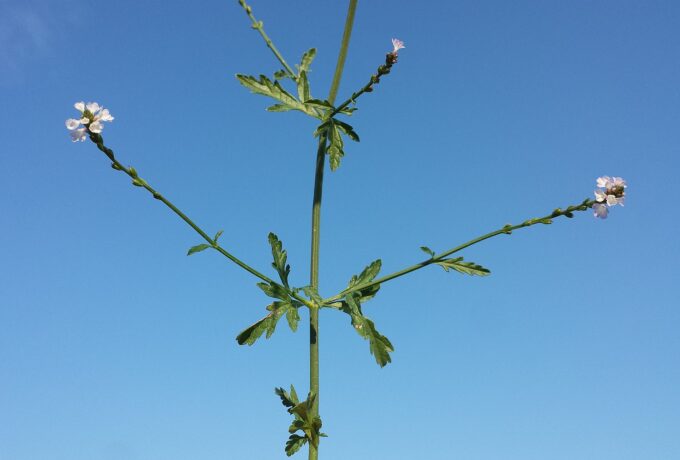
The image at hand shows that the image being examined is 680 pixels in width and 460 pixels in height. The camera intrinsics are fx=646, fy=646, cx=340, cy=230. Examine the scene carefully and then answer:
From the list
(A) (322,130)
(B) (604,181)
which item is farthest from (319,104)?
(B) (604,181)

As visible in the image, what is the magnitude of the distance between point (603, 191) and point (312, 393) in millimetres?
2117

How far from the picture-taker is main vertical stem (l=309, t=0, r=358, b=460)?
376 centimetres

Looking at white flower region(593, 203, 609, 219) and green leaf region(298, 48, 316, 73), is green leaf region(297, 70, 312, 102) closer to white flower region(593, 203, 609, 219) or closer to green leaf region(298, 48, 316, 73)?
green leaf region(298, 48, 316, 73)

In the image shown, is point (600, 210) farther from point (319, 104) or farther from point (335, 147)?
point (319, 104)

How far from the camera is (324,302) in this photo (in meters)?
3.91

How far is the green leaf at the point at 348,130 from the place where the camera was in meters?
4.02

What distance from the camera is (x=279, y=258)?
405 cm

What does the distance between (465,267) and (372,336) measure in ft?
2.35

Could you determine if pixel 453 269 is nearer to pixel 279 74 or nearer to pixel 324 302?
pixel 324 302

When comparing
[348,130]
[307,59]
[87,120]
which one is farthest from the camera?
[307,59]

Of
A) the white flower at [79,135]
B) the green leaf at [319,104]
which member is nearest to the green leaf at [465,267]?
the green leaf at [319,104]

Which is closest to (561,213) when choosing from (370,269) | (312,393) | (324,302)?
(370,269)

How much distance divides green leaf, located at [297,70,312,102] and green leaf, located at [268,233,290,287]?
2.95 feet

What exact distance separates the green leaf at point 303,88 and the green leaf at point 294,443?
6.77 feet
